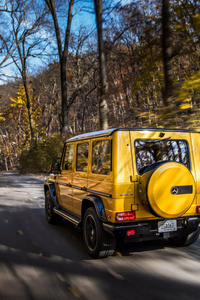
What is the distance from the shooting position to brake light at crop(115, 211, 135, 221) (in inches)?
155

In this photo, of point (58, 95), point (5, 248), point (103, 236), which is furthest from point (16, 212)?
point (58, 95)

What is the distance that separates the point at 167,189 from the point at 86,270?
1.56m

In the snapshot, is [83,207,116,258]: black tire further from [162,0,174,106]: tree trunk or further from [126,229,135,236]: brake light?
[162,0,174,106]: tree trunk

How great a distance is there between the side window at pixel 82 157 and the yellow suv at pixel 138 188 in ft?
0.34

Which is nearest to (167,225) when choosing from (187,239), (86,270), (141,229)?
(141,229)

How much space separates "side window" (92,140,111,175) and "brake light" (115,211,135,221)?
62 centimetres

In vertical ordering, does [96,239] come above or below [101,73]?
below

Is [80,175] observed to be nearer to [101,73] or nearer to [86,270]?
[86,270]

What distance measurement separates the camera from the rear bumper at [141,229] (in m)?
3.94

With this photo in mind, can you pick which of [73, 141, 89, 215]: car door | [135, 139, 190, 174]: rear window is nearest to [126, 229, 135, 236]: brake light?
[135, 139, 190, 174]: rear window

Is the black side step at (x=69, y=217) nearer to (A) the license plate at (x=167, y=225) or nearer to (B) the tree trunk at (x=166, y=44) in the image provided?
(A) the license plate at (x=167, y=225)

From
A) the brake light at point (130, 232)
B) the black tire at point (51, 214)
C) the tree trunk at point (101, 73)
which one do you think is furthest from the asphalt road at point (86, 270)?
the tree trunk at point (101, 73)

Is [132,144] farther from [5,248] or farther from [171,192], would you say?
[5,248]

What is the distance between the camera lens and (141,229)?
4.02m
